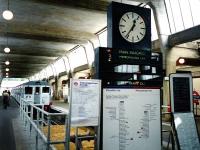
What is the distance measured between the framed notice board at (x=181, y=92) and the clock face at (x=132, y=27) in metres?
1.12

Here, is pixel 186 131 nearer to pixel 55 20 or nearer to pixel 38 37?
pixel 55 20

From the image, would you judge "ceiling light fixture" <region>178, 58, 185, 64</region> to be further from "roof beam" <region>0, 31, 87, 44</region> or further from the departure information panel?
the departure information panel

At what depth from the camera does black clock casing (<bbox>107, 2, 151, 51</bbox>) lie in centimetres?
527

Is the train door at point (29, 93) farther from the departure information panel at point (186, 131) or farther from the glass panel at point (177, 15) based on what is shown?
the departure information panel at point (186, 131)

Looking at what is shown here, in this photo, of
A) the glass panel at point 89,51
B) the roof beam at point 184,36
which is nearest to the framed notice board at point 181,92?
the roof beam at point 184,36

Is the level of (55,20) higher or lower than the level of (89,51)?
higher

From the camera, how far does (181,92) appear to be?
4973mm

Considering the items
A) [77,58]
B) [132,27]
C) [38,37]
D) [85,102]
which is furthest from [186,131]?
[77,58]

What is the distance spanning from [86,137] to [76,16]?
14.0 m

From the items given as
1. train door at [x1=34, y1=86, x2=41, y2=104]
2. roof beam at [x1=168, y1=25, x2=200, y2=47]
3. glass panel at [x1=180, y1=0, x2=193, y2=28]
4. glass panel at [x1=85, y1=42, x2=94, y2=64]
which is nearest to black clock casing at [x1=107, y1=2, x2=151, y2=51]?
roof beam at [x1=168, y1=25, x2=200, y2=47]

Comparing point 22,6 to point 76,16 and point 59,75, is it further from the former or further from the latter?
point 59,75

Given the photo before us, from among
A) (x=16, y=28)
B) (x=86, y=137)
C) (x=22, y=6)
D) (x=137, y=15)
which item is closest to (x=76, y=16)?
(x=22, y=6)

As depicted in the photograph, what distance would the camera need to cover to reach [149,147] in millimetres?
4703

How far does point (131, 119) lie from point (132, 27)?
196cm
